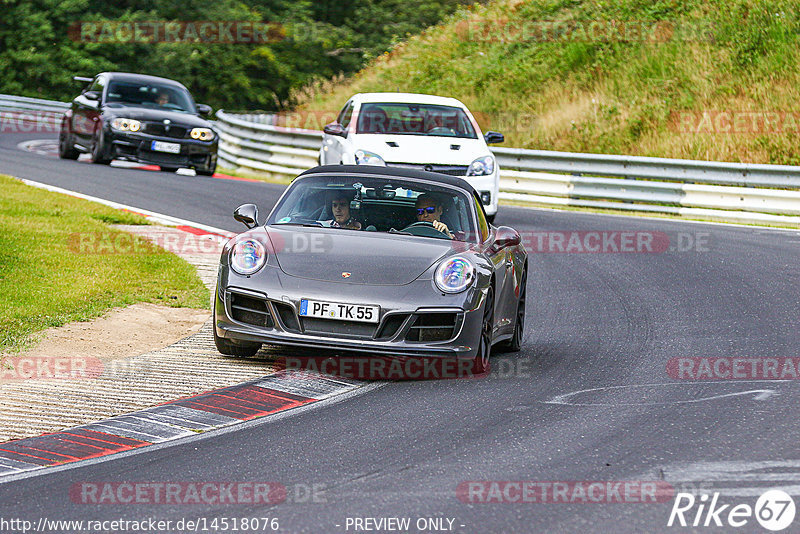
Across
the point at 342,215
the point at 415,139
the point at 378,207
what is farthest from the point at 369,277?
the point at 415,139

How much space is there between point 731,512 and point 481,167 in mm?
11038

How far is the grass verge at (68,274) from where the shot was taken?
9.69m

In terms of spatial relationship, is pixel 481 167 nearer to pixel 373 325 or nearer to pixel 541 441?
pixel 373 325

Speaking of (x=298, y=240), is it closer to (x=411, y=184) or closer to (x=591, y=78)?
(x=411, y=184)

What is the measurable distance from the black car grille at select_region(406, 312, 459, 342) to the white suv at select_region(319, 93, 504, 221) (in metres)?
7.41

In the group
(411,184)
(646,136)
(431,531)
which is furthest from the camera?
(646,136)

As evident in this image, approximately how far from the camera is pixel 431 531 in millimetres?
4922

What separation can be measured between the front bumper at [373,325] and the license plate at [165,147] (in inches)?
566

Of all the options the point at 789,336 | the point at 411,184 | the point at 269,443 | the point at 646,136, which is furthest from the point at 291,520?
the point at 646,136

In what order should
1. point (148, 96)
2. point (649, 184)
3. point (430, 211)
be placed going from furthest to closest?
point (148, 96), point (649, 184), point (430, 211)

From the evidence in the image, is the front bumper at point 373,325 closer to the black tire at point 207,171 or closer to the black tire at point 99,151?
the black tire at point 99,151

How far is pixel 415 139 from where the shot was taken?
52.3ft

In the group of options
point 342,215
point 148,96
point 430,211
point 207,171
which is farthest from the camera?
point 207,171

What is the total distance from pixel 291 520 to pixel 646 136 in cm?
2266
